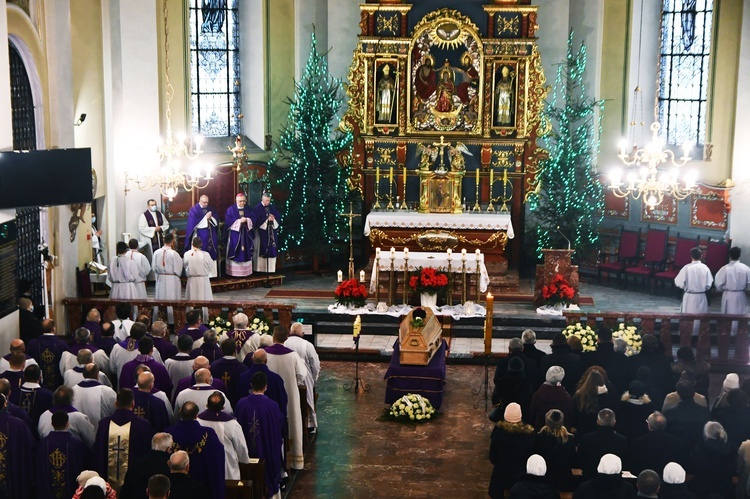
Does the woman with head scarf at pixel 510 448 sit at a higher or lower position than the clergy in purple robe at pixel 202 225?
lower

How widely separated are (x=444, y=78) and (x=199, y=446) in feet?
50.0

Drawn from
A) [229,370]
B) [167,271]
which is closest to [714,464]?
[229,370]

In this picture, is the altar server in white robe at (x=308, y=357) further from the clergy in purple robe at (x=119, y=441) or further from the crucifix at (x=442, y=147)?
the crucifix at (x=442, y=147)

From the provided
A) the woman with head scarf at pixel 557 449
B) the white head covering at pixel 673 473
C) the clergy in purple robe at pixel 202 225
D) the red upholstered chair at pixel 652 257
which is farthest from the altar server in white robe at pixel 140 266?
the white head covering at pixel 673 473

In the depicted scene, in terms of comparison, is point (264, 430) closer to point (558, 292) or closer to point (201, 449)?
point (201, 449)

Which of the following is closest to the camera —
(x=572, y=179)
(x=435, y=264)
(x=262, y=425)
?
(x=262, y=425)

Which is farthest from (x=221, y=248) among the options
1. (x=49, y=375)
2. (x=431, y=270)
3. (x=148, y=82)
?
(x=49, y=375)

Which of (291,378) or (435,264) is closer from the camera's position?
(291,378)

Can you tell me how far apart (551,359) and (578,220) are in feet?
32.6

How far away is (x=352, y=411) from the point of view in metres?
16.4

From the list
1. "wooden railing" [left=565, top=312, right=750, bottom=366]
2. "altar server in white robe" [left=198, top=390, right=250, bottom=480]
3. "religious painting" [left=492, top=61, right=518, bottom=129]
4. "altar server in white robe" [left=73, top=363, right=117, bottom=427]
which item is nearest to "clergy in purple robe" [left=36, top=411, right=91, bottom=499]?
"altar server in white robe" [left=73, top=363, right=117, bottom=427]

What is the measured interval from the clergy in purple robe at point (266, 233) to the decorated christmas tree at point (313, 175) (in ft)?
2.34

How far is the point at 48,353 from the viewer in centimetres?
1426

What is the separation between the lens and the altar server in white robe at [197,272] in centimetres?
2047
